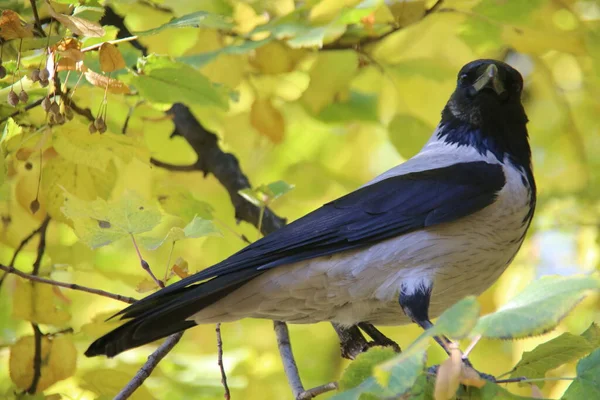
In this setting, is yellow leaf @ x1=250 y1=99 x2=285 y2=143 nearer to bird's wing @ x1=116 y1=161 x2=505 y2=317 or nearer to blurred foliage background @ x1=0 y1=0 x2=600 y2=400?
blurred foliage background @ x1=0 y1=0 x2=600 y2=400

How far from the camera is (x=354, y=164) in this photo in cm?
549

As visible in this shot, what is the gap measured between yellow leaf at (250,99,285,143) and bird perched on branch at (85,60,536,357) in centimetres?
69

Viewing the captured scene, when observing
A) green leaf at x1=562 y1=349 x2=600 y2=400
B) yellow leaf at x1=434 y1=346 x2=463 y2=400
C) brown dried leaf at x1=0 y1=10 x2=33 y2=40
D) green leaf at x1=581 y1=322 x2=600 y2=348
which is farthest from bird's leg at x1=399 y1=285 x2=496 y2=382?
brown dried leaf at x1=0 y1=10 x2=33 y2=40

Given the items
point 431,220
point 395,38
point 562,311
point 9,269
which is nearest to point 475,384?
point 562,311

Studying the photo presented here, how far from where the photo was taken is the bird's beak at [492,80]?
3.75 meters

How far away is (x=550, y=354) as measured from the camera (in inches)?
90.4

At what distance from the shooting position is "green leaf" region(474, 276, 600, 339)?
1.77 m

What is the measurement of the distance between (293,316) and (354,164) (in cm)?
226

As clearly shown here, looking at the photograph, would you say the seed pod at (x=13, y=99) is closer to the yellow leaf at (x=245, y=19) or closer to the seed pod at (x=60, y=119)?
the seed pod at (x=60, y=119)

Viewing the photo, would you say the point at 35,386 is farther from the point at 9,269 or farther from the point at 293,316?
the point at 293,316

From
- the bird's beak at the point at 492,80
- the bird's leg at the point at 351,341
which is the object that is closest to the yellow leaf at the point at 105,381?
the bird's leg at the point at 351,341

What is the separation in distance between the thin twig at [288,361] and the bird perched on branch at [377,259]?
0.13m

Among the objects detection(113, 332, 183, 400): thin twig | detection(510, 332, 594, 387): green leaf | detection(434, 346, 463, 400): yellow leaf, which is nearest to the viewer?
detection(434, 346, 463, 400): yellow leaf

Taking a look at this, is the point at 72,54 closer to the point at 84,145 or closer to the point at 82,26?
the point at 82,26
